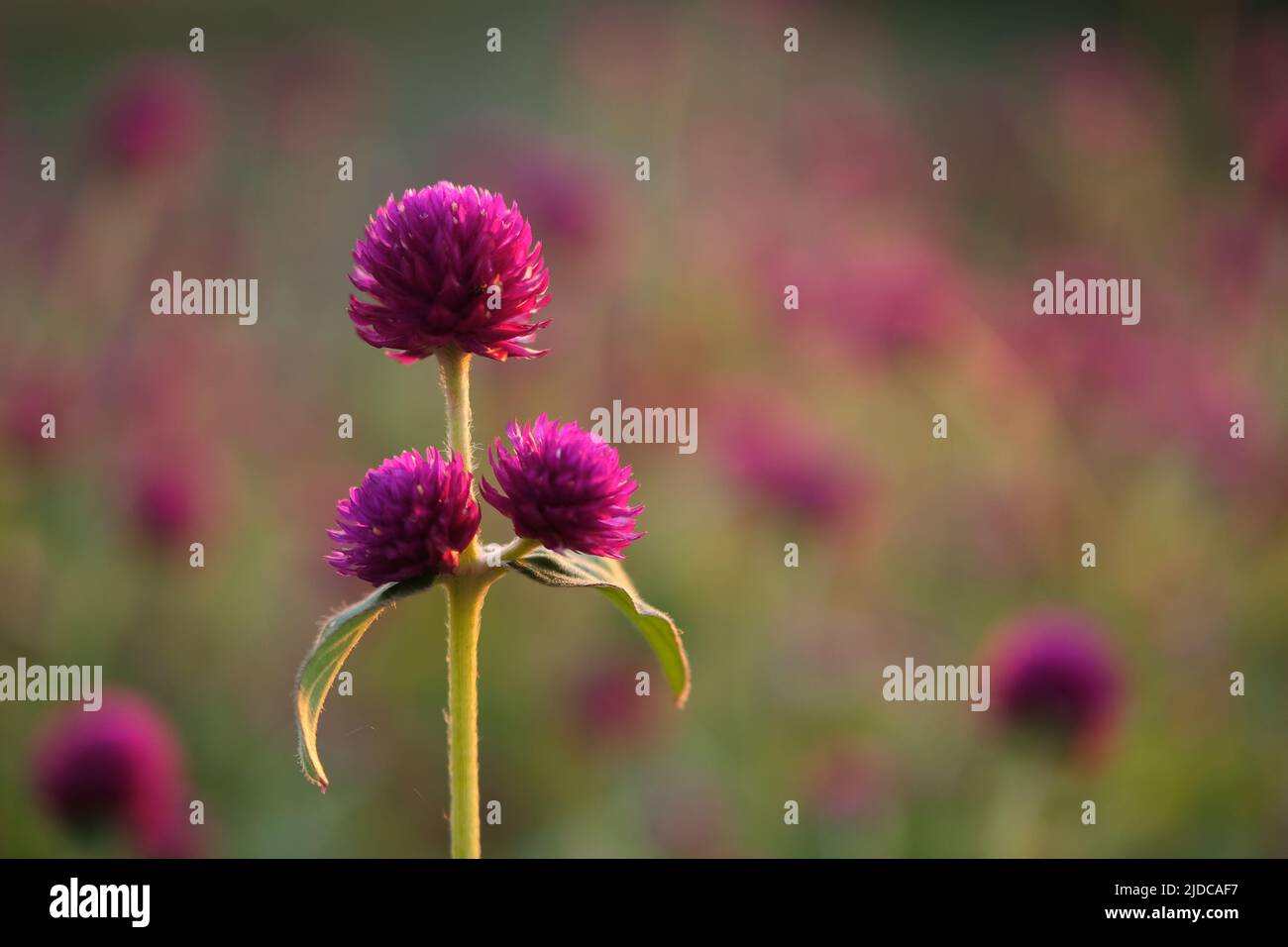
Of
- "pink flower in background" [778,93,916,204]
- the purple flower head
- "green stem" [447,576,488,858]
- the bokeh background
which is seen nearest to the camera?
"green stem" [447,576,488,858]

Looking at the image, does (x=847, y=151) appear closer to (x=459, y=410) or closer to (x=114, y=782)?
(x=114, y=782)

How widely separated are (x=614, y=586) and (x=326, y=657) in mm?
229

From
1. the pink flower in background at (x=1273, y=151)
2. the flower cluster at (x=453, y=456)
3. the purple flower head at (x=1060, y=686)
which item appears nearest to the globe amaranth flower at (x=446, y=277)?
the flower cluster at (x=453, y=456)

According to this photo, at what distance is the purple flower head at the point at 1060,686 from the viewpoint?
7.25ft

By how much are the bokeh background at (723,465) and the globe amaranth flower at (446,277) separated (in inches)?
55.7

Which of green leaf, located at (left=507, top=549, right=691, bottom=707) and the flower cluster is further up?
the flower cluster

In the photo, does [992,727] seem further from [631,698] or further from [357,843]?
[357,843]

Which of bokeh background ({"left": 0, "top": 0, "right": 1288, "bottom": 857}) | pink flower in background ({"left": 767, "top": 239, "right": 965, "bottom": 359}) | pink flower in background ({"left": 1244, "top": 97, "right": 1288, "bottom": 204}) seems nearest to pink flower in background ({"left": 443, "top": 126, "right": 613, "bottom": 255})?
bokeh background ({"left": 0, "top": 0, "right": 1288, "bottom": 857})

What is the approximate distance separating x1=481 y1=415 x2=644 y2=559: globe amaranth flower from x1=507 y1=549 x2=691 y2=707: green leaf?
0.06ft

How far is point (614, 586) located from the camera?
921 mm

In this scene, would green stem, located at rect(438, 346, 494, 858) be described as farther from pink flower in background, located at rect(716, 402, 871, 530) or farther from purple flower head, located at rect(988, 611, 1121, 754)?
pink flower in background, located at rect(716, 402, 871, 530)

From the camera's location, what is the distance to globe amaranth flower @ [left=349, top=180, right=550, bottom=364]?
3.17 ft

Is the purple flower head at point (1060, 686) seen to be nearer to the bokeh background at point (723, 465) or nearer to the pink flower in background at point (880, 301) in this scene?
the bokeh background at point (723, 465)
